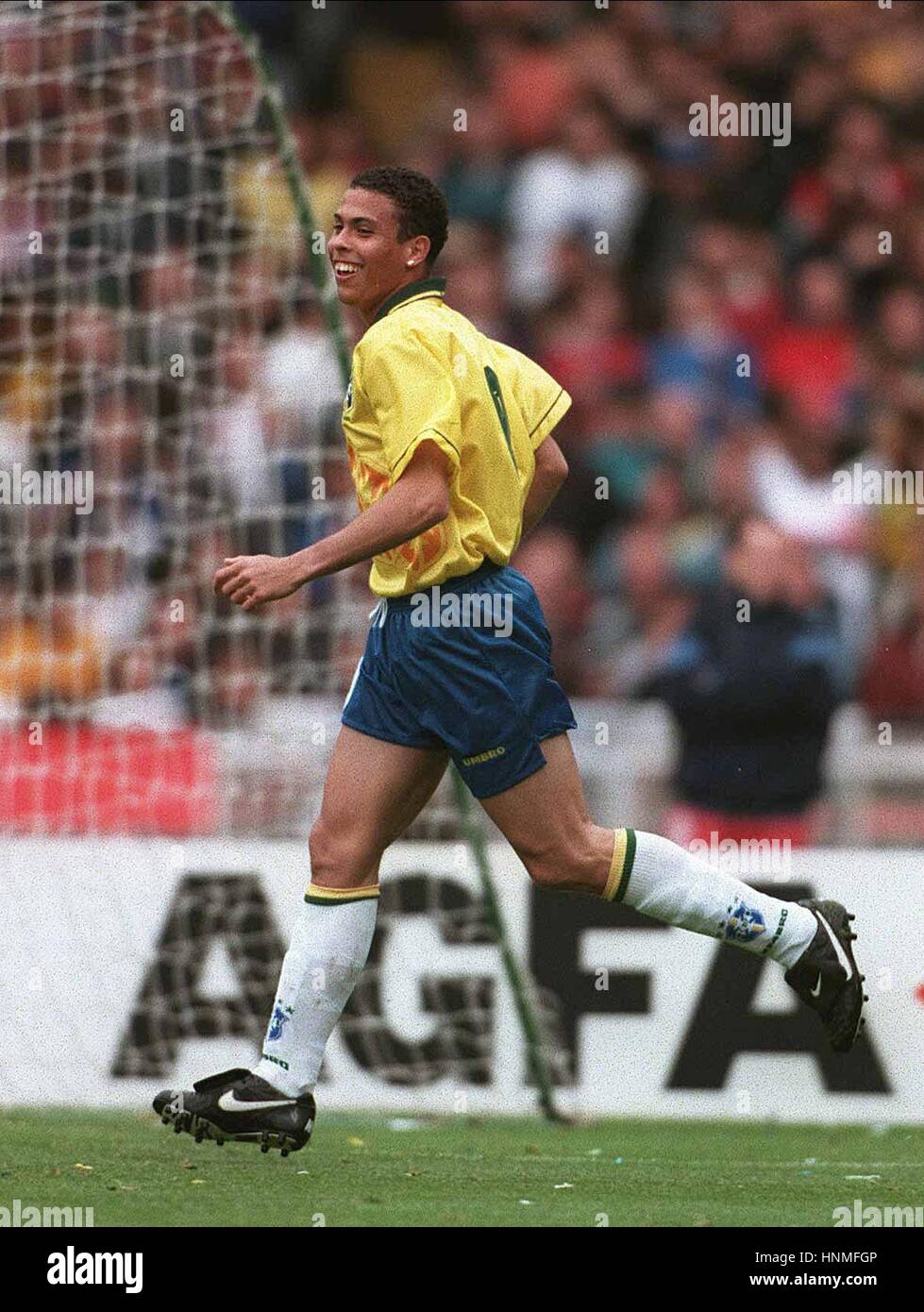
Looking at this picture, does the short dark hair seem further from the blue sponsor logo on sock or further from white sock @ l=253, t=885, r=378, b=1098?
the blue sponsor logo on sock

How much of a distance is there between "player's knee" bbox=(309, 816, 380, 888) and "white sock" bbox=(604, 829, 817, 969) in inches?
21.9

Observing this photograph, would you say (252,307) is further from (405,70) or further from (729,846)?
(405,70)

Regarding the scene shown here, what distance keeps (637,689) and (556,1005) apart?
8.99 ft

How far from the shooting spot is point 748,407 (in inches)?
441

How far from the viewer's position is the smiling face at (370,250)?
18.1 feet

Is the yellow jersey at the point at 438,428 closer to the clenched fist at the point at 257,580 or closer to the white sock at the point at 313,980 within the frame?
the clenched fist at the point at 257,580

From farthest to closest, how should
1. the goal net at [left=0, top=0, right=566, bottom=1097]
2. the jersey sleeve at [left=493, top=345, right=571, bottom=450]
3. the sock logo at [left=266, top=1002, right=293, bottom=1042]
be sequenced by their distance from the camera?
the goal net at [left=0, top=0, right=566, bottom=1097], the jersey sleeve at [left=493, top=345, right=571, bottom=450], the sock logo at [left=266, top=1002, right=293, bottom=1042]

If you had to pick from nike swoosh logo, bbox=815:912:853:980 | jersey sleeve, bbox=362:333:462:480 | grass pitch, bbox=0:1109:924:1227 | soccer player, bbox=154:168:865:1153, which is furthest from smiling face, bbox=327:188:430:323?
grass pitch, bbox=0:1109:924:1227

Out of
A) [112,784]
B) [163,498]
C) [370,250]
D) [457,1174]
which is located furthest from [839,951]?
[163,498]

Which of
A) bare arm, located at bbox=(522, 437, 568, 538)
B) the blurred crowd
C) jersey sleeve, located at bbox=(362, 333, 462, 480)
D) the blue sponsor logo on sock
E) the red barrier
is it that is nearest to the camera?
jersey sleeve, located at bbox=(362, 333, 462, 480)

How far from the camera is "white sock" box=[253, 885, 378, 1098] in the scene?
5488mm

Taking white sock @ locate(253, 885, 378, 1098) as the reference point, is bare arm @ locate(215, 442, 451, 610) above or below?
above

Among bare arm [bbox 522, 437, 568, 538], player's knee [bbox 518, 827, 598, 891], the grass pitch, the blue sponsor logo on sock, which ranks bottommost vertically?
the grass pitch

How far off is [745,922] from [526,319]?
6.75 m
